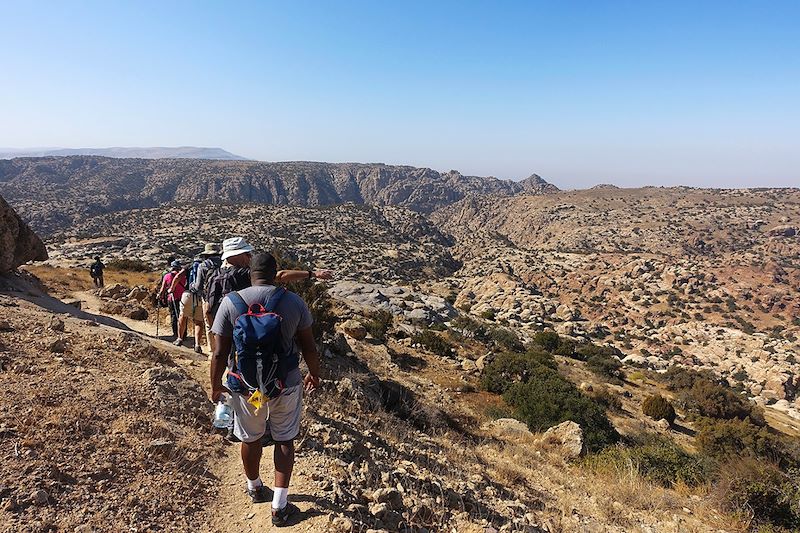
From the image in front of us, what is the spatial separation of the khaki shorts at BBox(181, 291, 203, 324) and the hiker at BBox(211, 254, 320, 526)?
15.7ft

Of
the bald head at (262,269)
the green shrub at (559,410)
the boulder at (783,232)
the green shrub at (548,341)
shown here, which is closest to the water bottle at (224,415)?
the bald head at (262,269)

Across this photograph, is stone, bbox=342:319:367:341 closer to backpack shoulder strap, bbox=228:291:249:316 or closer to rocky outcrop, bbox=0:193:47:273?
rocky outcrop, bbox=0:193:47:273

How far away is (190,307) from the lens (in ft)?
26.3

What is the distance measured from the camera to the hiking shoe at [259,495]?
3.65 meters

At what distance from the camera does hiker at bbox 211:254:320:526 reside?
10.1 feet

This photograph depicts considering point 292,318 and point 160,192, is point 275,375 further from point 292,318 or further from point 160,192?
point 160,192

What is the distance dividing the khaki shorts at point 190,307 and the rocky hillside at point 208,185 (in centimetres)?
9539

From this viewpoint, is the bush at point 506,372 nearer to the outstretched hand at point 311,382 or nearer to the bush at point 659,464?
the bush at point 659,464

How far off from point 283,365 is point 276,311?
40 centimetres

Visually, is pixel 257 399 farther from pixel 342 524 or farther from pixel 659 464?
pixel 659 464

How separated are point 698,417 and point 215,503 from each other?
17.2m

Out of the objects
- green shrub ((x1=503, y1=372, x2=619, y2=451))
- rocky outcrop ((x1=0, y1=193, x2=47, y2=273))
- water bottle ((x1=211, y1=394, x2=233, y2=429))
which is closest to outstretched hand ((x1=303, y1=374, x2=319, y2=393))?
water bottle ((x1=211, y1=394, x2=233, y2=429))

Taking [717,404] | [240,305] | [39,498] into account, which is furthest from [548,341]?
[39,498]

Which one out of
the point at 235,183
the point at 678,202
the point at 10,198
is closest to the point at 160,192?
the point at 235,183
